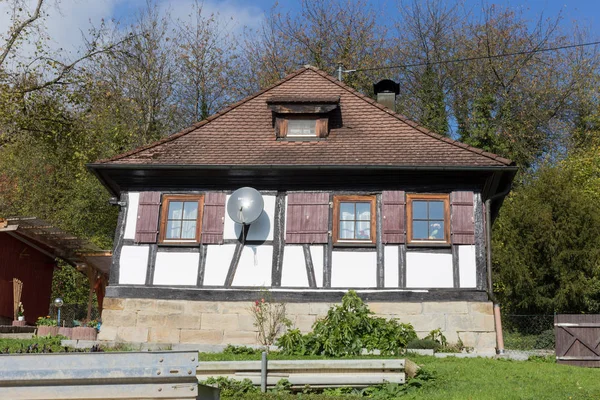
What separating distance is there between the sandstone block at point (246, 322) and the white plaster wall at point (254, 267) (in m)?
0.65

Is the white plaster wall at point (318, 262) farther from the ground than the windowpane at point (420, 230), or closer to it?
closer to it

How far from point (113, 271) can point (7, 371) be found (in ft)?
37.9

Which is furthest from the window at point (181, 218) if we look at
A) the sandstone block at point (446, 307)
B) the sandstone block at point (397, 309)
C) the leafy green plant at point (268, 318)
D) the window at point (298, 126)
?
the sandstone block at point (446, 307)

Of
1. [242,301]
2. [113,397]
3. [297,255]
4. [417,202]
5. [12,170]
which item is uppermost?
[12,170]

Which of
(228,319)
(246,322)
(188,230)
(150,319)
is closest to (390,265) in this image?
(246,322)

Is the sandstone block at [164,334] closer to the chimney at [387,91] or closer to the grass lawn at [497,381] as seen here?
the grass lawn at [497,381]

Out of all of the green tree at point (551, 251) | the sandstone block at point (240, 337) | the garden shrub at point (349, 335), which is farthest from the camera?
the green tree at point (551, 251)

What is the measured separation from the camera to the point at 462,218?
15148 millimetres

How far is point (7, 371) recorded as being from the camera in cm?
434

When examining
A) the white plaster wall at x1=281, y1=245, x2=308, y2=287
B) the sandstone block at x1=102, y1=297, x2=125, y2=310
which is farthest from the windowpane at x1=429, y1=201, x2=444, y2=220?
the sandstone block at x1=102, y1=297, x2=125, y2=310

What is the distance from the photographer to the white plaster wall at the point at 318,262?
1518 cm

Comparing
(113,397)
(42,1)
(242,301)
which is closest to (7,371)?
(113,397)

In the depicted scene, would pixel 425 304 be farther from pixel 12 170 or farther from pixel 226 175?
pixel 12 170

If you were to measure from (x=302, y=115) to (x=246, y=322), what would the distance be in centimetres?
469
